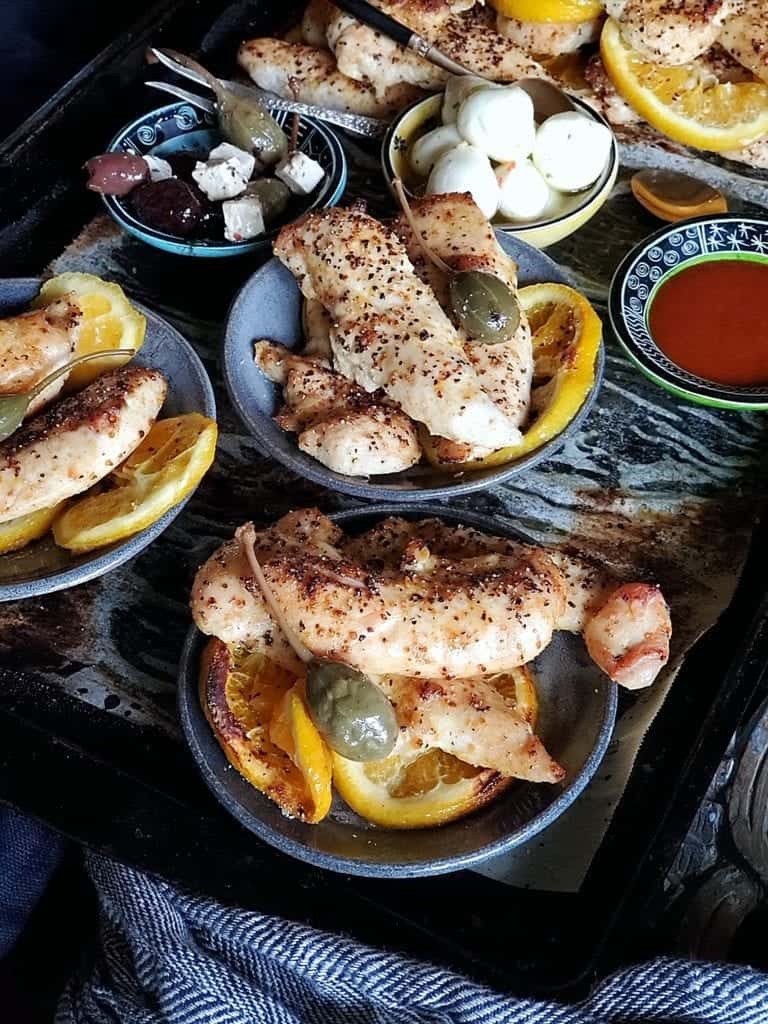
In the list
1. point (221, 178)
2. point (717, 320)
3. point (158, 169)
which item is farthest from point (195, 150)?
point (717, 320)

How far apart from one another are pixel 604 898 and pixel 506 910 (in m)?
0.17

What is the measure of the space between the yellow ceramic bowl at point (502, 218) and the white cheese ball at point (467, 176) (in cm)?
9

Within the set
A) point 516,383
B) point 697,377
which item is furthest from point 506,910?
point 697,377

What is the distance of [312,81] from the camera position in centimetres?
302

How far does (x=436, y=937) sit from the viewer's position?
1.79 meters

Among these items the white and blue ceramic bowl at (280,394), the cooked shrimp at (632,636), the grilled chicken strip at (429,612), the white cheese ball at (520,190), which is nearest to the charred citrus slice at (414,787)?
the grilled chicken strip at (429,612)

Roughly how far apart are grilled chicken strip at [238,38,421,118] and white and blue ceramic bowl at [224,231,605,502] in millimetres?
771

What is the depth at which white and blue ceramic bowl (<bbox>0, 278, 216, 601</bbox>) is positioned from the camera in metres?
1.97

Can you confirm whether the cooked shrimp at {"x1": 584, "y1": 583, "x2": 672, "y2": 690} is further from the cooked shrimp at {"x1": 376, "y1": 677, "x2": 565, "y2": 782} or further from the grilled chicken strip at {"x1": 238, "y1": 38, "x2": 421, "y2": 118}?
the grilled chicken strip at {"x1": 238, "y1": 38, "x2": 421, "y2": 118}

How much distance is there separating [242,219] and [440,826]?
60.9 inches

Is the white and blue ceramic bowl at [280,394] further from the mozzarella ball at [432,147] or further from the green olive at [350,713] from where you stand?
the green olive at [350,713]

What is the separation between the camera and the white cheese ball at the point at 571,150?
2.61 m

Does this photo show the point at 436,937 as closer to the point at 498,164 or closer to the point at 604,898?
the point at 604,898

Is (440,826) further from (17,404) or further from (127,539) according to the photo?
(17,404)
